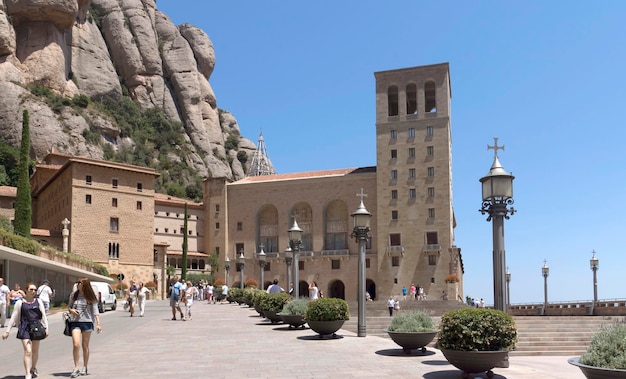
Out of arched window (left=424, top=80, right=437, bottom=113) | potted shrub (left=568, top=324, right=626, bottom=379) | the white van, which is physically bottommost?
the white van

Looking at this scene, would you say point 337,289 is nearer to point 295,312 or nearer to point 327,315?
point 295,312

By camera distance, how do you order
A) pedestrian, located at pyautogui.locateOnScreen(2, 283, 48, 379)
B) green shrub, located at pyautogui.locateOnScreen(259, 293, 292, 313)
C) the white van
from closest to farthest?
pedestrian, located at pyautogui.locateOnScreen(2, 283, 48, 379), green shrub, located at pyautogui.locateOnScreen(259, 293, 292, 313), the white van

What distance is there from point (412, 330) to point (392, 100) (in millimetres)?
60532

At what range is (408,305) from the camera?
4566cm

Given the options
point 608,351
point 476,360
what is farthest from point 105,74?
point 608,351

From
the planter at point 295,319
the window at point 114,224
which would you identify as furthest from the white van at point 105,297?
the window at point 114,224

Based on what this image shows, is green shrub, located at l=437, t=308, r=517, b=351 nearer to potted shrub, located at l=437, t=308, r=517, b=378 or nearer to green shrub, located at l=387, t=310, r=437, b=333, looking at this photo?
potted shrub, located at l=437, t=308, r=517, b=378

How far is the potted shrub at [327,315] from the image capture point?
51.7 ft

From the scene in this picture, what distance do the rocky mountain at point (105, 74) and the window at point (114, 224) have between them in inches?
919

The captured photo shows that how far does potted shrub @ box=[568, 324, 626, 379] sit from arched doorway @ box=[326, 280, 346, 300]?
207 feet

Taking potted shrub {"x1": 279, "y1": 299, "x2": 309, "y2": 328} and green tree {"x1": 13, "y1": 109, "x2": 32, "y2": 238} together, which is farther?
green tree {"x1": 13, "y1": 109, "x2": 32, "y2": 238}

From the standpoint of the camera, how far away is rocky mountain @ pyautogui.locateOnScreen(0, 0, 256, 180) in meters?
79.4

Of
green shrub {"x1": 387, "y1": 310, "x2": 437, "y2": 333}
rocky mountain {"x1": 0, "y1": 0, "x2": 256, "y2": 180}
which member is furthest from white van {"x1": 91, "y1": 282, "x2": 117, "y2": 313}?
rocky mountain {"x1": 0, "y1": 0, "x2": 256, "y2": 180}

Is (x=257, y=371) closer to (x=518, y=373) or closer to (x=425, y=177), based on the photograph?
(x=518, y=373)
